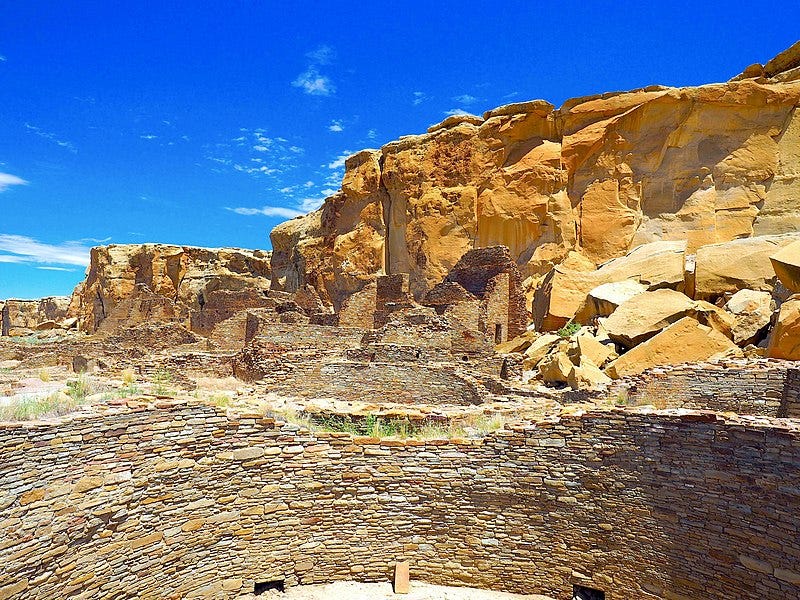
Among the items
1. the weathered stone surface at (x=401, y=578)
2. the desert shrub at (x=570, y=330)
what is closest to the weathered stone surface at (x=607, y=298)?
the desert shrub at (x=570, y=330)

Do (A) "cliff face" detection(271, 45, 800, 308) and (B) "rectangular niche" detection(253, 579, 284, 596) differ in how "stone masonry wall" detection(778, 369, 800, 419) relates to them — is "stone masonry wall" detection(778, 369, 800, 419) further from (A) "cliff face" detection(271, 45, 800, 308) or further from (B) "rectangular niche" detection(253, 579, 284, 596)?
(A) "cliff face" detection(271, 45, 800, 308)

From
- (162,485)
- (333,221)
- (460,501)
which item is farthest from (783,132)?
(162,485)

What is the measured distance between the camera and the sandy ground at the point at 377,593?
620 cm

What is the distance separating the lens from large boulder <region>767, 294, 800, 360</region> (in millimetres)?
10117

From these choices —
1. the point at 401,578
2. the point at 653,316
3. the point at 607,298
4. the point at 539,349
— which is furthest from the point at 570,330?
the point at 401,578

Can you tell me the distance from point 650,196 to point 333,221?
2045 centimetres

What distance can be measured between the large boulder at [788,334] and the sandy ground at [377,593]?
7408 millimetres

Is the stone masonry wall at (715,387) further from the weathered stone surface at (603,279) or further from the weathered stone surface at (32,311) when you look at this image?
the weathered stone surface at (32,311)

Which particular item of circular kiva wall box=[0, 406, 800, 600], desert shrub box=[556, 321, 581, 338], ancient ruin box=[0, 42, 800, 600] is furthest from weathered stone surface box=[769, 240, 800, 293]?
circular kiva wall box=[0, 406, 800, 600]

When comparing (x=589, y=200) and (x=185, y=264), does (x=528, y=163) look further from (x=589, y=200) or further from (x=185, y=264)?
(x=185, y=264)

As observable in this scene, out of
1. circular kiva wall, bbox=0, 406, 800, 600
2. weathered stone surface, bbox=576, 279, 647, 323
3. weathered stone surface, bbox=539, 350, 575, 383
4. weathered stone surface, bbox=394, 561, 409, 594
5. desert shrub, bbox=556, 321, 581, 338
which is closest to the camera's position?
circular kiva wall, bbox=0, 406, 800, 600

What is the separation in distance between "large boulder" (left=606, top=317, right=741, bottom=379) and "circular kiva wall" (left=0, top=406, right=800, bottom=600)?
594 cm

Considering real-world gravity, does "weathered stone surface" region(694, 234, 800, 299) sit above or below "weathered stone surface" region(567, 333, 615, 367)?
above

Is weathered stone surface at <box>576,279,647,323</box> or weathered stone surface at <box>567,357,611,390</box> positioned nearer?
weathered stone surface at <box>567,357,611,390</box>
